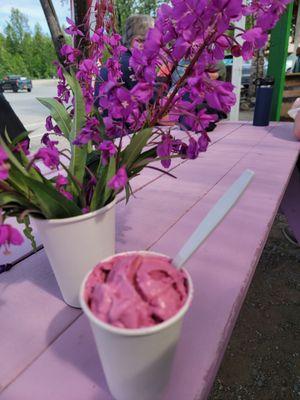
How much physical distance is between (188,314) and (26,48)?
34099 mm

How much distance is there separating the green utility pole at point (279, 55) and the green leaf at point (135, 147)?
2.61 metres

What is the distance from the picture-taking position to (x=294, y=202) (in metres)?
2.14

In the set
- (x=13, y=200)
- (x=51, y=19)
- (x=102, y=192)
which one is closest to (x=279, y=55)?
(x=51, y=19)

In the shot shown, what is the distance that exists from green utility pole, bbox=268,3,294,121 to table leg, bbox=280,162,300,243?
0.95m

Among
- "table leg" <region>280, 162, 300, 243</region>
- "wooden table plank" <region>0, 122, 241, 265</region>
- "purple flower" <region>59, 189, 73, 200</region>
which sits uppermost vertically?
"purple flower" <region>59, 189, 73, 200</region>

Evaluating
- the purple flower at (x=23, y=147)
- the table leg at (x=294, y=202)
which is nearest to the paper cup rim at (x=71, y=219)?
the purple flower at (x=23, y=147)

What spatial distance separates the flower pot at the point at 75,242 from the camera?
49 centimetres

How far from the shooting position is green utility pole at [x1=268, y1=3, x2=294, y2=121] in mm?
2709

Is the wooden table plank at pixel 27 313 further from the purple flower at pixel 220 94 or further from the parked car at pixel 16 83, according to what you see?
the parked car at pixel 16 83

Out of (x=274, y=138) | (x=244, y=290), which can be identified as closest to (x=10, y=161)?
(x=244, y=290)

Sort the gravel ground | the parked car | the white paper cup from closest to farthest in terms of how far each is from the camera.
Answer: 1. the white paper cup
2. the gravel ground
3. the parked car

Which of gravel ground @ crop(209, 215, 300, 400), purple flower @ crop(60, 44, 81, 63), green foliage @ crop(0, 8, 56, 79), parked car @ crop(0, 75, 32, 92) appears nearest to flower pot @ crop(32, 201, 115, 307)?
purple flower @ crop(60, 44, 81, 63)

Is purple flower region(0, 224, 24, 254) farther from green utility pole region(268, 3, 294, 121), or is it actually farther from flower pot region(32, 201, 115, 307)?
green utility pole region(268, 3, 294, 121)

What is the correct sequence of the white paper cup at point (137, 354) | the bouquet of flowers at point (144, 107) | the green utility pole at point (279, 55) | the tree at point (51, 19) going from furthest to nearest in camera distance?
the green utility pole at point (279, 55)
the tree at point (51, 19)
the bouquet of flowers at point (144, 107)
the white paper cup at point (137, 354)
